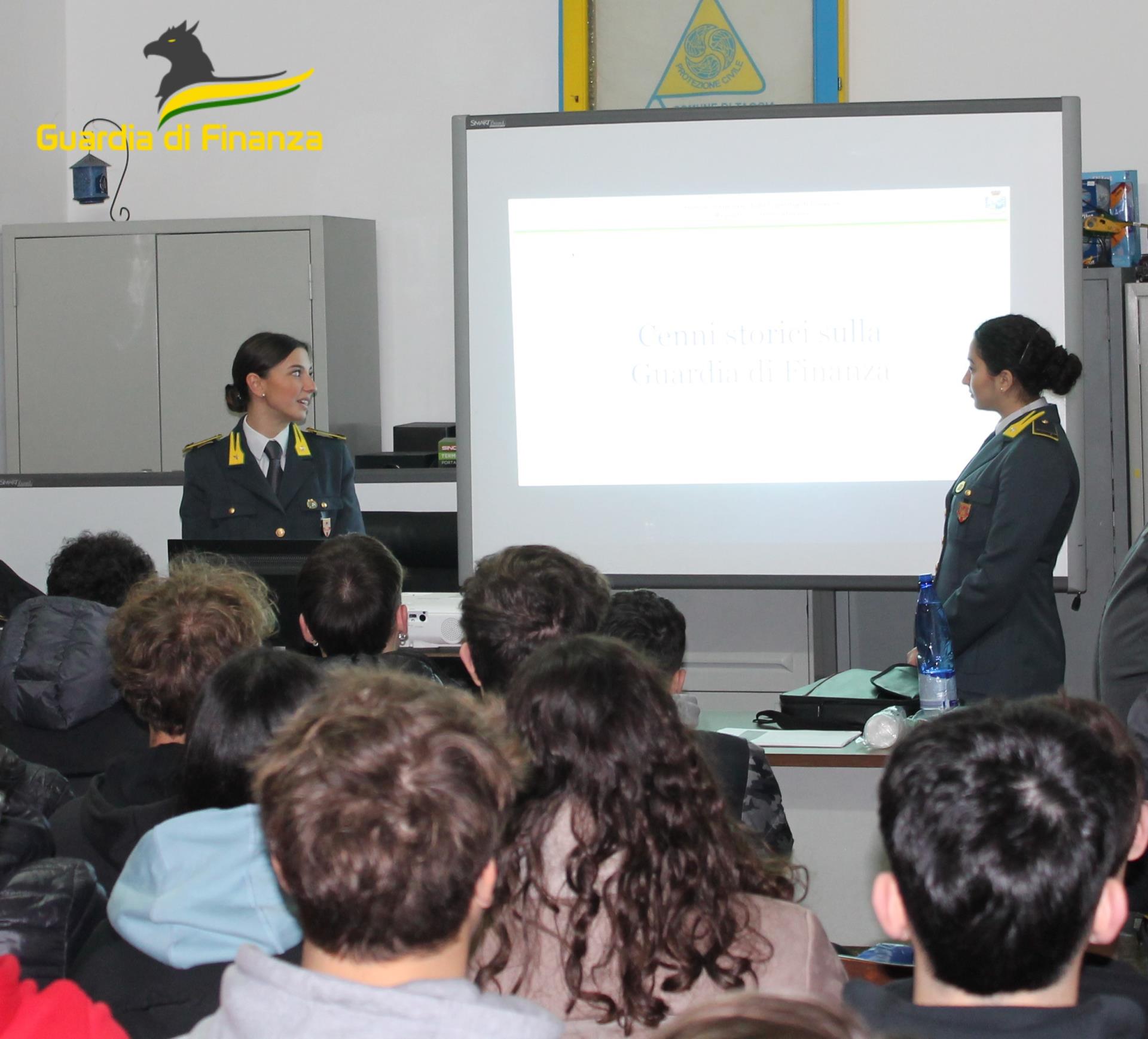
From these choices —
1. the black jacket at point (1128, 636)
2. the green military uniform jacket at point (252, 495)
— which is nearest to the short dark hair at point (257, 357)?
the green military uniform jacket at point (252, 495)

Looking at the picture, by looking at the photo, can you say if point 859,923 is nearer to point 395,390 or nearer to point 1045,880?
point 1045,880

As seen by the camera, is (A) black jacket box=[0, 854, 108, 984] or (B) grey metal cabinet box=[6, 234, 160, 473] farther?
(B) grey metal cabinet box=[6, 234, 160, 473]

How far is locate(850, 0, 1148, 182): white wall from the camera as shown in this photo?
16.9 ft

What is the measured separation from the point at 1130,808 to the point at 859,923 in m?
1.74

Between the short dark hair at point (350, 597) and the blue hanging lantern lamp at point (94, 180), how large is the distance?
4276 millimetres

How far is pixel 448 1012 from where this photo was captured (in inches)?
32.5

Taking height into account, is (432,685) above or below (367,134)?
below

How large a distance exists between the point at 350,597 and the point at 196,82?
14.5 feet

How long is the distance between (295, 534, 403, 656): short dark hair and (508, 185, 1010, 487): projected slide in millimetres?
1497

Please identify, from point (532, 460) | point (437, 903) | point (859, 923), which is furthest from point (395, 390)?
point (437, 903)

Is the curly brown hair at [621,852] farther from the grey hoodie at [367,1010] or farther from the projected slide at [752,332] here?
the projected slide at [752,332]

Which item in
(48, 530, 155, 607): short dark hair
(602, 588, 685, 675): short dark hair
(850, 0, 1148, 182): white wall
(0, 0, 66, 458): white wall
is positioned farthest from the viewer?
(0, 0, 66, 458): white wall

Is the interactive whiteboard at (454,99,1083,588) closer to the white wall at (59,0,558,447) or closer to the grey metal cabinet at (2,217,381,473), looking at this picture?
the grey metal cabinet at (2,217,381,473)

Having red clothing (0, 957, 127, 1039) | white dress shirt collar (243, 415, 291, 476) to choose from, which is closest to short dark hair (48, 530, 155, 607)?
white dress shirt collar (243, 415, 291, 476)
